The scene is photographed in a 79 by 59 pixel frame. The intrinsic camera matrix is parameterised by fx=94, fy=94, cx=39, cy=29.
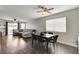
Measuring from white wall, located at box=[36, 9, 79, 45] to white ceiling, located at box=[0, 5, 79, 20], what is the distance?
0.17 meters

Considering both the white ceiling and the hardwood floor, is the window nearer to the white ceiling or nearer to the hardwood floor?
the white ceiling

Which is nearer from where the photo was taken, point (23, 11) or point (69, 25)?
point (23, 11)

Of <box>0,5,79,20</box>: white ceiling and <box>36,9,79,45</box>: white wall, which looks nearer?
<box>0,5,79,20</box>: white ceiling

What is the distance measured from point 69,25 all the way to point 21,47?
1699 millimetres

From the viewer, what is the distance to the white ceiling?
2531 millimetres

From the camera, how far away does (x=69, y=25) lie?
308 centimetres

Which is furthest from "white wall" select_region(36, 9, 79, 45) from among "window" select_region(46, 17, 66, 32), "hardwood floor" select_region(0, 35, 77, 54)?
"hardwood floor" select_region(0, 35, 77, 54)

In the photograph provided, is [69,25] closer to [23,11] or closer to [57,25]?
[57,25]

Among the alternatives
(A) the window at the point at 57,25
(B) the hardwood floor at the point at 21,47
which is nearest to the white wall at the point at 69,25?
(A) the window at the point at 57,25

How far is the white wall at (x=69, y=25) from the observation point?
285cm

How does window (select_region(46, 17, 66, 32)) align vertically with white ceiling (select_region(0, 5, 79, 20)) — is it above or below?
below

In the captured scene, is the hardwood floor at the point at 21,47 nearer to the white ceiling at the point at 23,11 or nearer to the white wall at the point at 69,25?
the white wall at the point at 69,25

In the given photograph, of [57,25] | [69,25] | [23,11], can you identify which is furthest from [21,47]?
[69,25]

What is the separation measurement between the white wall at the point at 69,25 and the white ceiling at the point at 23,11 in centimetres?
17
